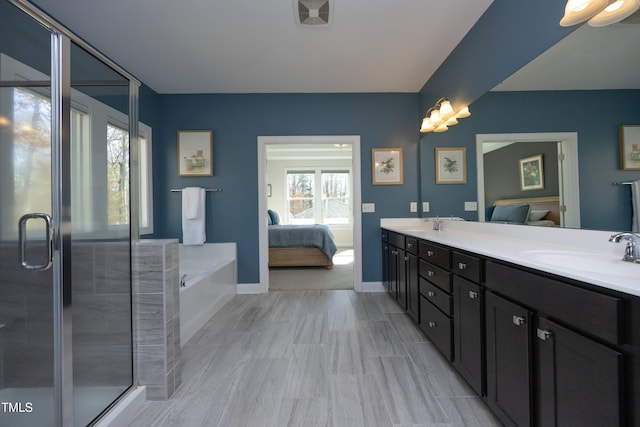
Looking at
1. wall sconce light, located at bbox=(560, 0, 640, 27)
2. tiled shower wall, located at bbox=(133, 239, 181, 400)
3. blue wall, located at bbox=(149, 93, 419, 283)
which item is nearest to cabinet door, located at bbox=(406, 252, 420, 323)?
blue wall, located at bbox=(149, 93, 419, 283)

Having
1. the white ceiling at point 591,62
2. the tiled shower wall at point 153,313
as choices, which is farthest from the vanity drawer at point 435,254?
the tiled shower wall at point 153,313

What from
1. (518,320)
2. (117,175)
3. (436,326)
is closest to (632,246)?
(518,320)

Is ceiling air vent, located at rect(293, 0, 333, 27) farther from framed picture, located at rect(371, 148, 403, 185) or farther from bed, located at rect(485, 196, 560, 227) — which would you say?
bed, located at rect(485, 196, 560, 227)

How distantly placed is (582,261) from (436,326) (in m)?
0.97

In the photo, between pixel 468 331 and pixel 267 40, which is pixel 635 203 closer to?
pixel 468 331

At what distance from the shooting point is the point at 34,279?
5.32 ft

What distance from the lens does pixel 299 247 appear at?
487 centimetres

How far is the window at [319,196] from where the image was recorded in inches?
294

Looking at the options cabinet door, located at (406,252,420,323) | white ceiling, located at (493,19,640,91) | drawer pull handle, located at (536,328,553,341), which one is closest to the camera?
drawer pull handle, located at (536,328,553,341)

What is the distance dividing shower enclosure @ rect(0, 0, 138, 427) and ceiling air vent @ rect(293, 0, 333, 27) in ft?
4.09

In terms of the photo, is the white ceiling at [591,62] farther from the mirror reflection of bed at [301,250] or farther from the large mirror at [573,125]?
the mirror reflection of bed at [301,250]

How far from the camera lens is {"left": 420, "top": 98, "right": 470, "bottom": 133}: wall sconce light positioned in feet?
8.63

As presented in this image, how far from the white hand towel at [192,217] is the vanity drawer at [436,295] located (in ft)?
8.35

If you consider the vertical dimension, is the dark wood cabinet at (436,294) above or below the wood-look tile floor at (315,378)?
above
